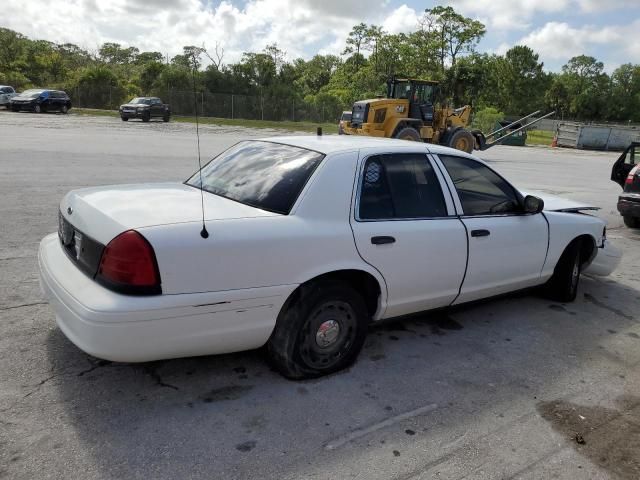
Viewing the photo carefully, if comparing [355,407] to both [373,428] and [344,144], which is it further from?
[344,144]

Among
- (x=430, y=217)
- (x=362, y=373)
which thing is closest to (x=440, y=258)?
(x=430, y=217)

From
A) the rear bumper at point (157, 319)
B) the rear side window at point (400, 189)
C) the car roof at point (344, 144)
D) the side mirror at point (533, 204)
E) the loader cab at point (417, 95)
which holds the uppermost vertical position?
the loader cab at point (417, 95)

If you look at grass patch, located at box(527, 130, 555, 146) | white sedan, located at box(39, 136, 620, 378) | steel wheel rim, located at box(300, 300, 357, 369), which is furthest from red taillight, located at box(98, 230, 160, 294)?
grass patch, located at box(527, 130, 555, 146)

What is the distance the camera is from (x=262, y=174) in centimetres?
361

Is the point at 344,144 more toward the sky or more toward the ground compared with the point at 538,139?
more toward the sky

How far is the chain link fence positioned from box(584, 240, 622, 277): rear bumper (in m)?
45.2

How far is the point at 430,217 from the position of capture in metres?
3.81

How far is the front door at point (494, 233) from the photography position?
13.3 feet

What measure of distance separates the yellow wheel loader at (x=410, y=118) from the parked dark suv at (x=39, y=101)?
84.5 ft

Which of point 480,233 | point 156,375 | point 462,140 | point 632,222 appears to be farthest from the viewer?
point 462,140

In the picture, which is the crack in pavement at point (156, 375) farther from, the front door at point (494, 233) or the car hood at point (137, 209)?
the front door at point (494, 233)

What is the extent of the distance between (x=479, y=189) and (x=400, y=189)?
911mm

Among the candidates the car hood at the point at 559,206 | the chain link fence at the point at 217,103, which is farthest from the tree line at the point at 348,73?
the car hood at the point at 559,206

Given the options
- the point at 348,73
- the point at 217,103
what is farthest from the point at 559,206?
the point at 348,73
